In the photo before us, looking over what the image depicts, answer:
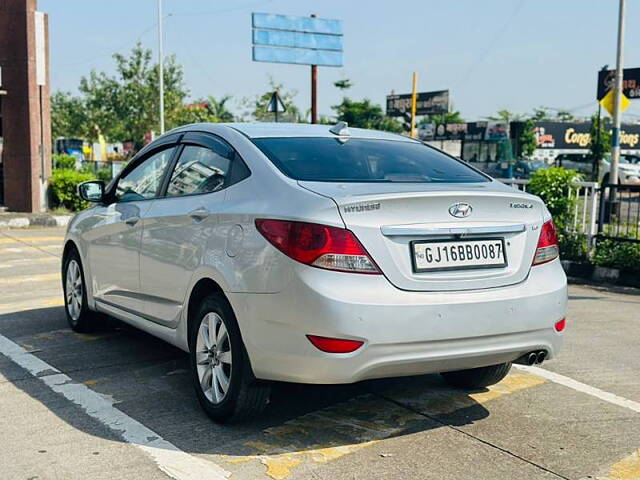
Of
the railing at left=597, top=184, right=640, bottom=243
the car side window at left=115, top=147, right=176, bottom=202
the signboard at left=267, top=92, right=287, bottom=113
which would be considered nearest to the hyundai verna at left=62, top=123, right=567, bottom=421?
the car side window at left=115, top=147, right=176, bottom=202

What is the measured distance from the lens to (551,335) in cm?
428

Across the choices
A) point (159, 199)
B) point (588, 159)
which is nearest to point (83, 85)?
point (588, 159)

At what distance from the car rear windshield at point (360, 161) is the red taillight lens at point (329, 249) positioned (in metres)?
0.51

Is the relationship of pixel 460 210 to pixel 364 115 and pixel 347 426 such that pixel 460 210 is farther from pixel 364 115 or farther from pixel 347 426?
pixel 364 115

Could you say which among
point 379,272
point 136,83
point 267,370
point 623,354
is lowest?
point 623,354

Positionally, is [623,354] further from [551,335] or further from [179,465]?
[179,465]

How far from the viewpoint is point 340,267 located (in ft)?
12.5

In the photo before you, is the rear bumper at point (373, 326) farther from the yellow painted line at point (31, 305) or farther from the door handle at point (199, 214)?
the yellow painted line at point (31, 305)

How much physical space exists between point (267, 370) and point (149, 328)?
5.16ft

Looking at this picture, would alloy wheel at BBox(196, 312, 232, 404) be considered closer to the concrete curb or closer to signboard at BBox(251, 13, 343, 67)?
the concrete curb

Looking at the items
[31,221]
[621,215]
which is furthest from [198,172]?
[31,221]

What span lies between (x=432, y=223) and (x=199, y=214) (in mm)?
1404

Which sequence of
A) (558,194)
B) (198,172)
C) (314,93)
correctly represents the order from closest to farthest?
(198,172) → (558,194) → (314,93)

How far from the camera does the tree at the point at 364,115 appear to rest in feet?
254
